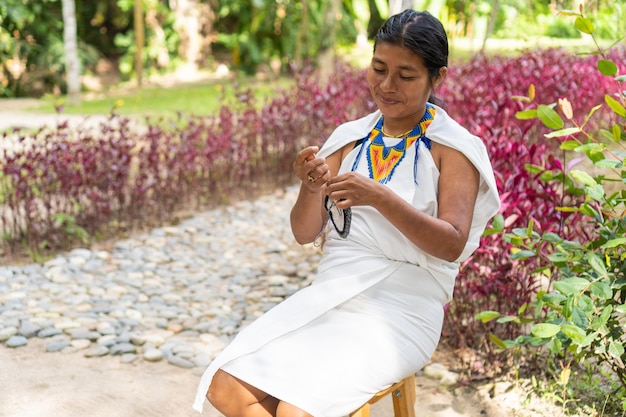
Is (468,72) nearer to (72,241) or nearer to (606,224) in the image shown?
(72,241)

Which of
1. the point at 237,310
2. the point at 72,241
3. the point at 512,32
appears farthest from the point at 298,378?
the point at 512,32

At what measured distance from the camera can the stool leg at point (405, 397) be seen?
239 cm

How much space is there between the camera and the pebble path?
371 centimetres

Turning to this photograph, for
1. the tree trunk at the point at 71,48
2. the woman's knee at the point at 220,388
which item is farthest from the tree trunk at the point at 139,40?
the woman's knee at the point at 220,388

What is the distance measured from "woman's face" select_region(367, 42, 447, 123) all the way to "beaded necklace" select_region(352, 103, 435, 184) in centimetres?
6

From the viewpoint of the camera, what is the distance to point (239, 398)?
2062 mm

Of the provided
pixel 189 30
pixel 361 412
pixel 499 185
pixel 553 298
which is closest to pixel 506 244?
pixel 499 185

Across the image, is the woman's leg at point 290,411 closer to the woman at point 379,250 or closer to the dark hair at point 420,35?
the woman at point 379,250

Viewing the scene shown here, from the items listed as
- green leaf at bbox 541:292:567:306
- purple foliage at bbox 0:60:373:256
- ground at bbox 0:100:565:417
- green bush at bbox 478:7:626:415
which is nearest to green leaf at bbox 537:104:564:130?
green bush at bbox 478:7:626:415

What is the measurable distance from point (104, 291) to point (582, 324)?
9.69 ft

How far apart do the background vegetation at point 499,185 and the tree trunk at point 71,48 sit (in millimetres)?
608

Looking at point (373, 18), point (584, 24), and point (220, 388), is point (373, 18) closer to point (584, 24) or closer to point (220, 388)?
point (584, 24)

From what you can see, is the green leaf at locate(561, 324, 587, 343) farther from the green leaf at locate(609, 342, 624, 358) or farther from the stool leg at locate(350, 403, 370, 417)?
the stool leg at locate(350, 403, 370, 417)

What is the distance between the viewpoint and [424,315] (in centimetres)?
224
